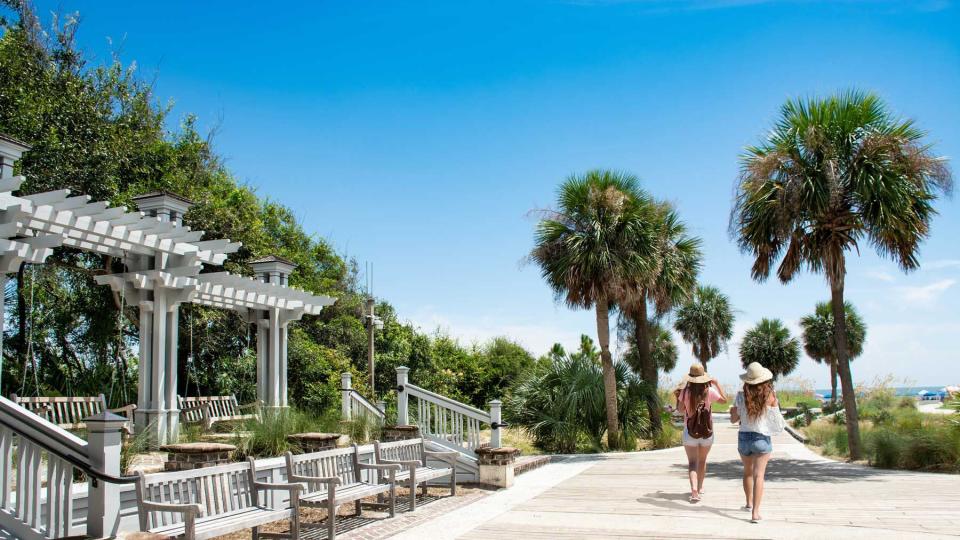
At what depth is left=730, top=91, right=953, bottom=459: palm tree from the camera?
39.7 ft

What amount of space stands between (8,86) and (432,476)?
13.6 m

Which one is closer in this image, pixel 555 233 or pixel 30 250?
pixel 30 250

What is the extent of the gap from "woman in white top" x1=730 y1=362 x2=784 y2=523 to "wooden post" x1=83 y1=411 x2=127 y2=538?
5722 millimetres

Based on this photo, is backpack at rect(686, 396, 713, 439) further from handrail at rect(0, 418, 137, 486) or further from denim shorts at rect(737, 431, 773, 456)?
handrail at rect(0, 418, 137, 486)

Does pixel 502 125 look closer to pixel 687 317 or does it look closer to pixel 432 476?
pixel 432 476

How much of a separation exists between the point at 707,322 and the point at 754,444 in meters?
31.8

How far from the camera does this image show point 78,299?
17.1m

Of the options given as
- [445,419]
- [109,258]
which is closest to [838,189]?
[445,419]

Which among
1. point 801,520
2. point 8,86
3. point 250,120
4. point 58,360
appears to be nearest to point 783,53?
point 801,520

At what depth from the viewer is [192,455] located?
648 cm

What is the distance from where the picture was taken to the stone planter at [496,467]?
10328 millimetres

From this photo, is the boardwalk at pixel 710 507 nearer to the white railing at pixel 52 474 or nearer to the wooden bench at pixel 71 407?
the white railing at pixel 52 474

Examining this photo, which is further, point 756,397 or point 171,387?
point 171,387

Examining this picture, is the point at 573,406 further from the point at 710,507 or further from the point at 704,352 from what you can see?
the point at 704,352
